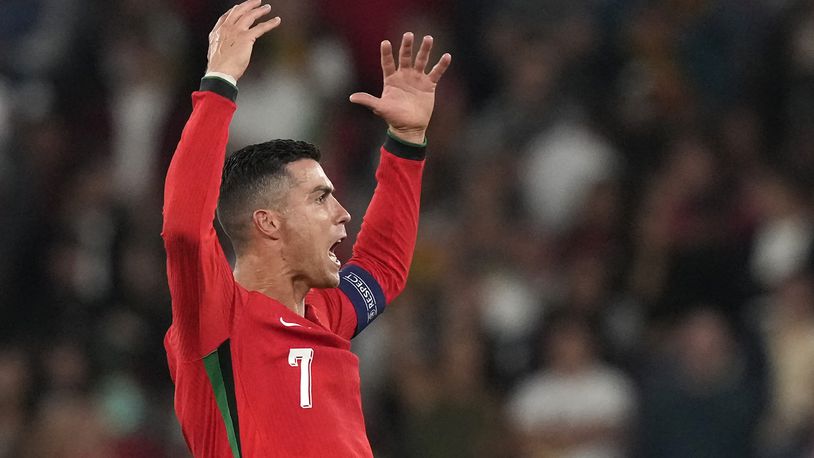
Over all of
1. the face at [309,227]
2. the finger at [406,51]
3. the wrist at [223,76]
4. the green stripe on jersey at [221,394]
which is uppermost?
the finger at [406,51]

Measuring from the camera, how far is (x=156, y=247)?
816 centimetres

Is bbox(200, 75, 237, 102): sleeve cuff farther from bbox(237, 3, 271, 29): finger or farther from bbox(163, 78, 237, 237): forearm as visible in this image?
bbox(237, 3, 271, 29): finger

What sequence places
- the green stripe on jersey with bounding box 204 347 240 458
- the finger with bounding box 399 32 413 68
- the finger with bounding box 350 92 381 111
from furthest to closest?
the finger with bounding box 399 32 413 68, the finger with bounding box 350 92 381 111, the green stripe on jersey with bounding box 204 347 240 458

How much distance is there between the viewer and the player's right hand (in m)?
3.73

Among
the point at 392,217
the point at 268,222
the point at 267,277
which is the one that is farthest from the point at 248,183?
the point at 392,217

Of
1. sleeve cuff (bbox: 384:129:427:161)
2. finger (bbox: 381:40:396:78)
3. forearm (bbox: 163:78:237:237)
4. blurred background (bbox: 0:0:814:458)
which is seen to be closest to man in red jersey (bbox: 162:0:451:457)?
forearm (bbox: 163:78:237:237)

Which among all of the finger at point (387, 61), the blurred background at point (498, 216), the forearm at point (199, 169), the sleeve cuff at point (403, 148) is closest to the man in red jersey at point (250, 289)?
the forearm at point (199, 169)

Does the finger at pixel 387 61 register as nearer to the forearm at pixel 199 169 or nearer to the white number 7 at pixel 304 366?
the forearm at pixel 199 169

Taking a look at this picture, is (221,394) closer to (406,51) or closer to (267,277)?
(267,277)

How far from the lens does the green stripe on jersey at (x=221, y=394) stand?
3.86m

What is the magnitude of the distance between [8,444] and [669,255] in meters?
3.27

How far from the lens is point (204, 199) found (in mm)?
3607

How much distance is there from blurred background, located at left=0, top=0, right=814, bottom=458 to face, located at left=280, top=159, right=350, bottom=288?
9.85 ft

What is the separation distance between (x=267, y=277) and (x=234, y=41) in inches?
25.8
